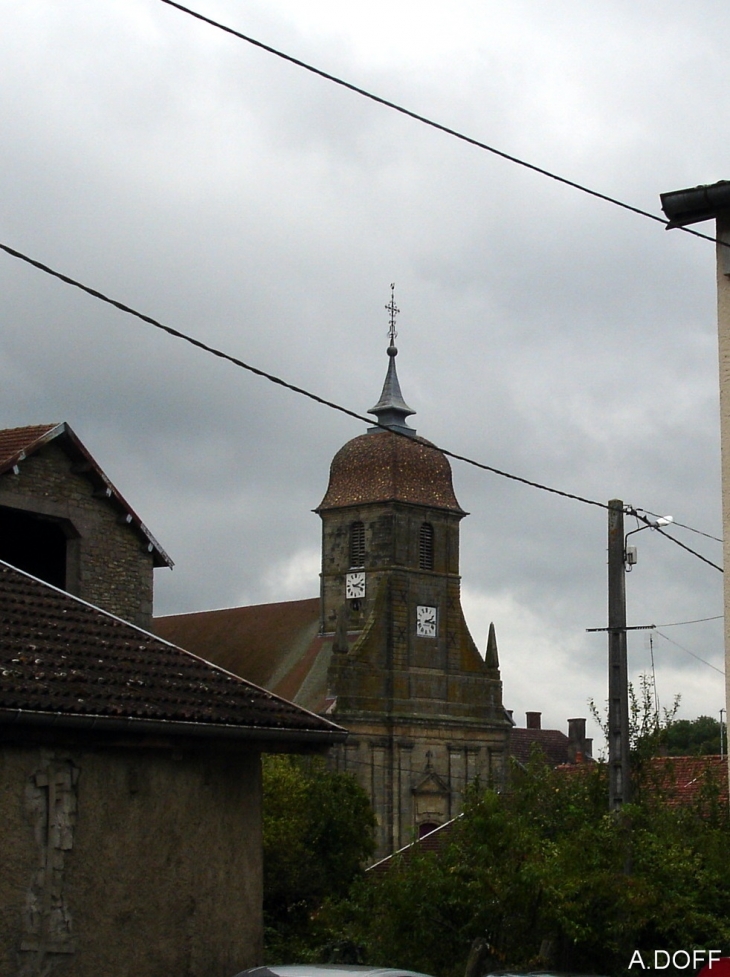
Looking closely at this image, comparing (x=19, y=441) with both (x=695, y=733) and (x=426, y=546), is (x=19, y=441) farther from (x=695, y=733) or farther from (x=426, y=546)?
(x=695, y=733)

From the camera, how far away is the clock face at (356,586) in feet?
216

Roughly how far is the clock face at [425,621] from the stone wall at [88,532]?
4027cm

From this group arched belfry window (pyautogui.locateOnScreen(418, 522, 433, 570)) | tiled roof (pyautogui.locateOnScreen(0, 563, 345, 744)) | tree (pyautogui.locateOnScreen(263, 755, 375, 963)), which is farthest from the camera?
arched belfry window (pyautogui.locateOnScreen(418, 522, 433, 570))

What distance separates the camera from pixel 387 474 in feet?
218

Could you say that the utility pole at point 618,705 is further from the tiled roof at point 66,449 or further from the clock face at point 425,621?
the clock face at point 425,621

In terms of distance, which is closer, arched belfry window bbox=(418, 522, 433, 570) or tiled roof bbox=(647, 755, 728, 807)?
tiled roof bbox=(647, 755, 728, 807)

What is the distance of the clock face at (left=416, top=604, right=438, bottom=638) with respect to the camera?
65.4m

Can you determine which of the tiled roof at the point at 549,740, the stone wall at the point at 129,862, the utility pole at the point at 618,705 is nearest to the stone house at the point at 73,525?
the stone wall at the point at 129,862

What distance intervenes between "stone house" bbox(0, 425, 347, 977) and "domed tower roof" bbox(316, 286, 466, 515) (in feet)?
165

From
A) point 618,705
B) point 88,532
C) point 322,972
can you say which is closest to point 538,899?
point 618,705

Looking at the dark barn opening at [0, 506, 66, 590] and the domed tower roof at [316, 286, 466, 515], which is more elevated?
the domed tower roof at [316, 286, 466, 515]

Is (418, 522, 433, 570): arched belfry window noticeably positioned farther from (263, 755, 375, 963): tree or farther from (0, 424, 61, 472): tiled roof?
(0, 424, 61, 472): tiled roof

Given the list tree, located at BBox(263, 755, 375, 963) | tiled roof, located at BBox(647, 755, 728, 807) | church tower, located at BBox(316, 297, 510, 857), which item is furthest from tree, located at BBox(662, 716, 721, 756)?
tiled roof, located at BBox(647, 755, 728, 807)

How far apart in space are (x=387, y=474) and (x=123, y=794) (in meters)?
52.6
